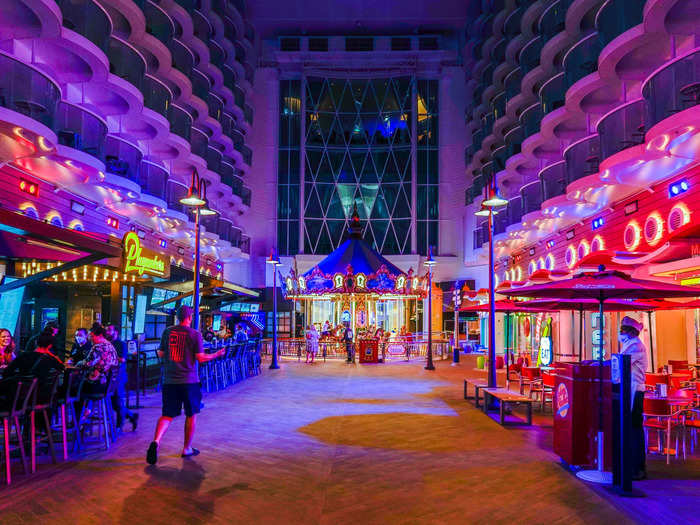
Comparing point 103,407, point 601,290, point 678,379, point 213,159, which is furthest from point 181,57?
point 601,290

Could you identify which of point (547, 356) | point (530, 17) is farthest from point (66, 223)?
point (530, 17)

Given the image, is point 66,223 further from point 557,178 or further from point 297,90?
point 297,90

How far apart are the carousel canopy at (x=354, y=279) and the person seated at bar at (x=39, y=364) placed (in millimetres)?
19704

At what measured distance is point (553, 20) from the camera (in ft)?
76.2

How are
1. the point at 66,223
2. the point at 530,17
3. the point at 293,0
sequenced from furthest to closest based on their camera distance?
the point at 293,0 < the point at 530,17 < the point at 66,223

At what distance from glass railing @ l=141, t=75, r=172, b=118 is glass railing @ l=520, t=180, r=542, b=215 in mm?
14610

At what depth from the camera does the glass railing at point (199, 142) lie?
28.6 metres

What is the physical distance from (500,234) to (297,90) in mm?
22818

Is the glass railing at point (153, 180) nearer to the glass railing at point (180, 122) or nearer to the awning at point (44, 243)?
the glass railing at point (180, 122)

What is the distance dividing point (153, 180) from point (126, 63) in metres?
4.19

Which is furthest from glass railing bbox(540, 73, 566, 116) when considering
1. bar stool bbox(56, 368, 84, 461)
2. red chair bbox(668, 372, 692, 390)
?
bar stool bbox(56, 368, 84, 461)

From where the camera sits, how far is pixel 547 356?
2434cm

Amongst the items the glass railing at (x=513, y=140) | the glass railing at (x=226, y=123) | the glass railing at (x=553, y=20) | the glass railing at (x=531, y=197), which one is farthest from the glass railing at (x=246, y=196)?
the glass railing at (x=553, y=20)

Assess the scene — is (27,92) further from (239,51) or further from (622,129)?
(239,51)
